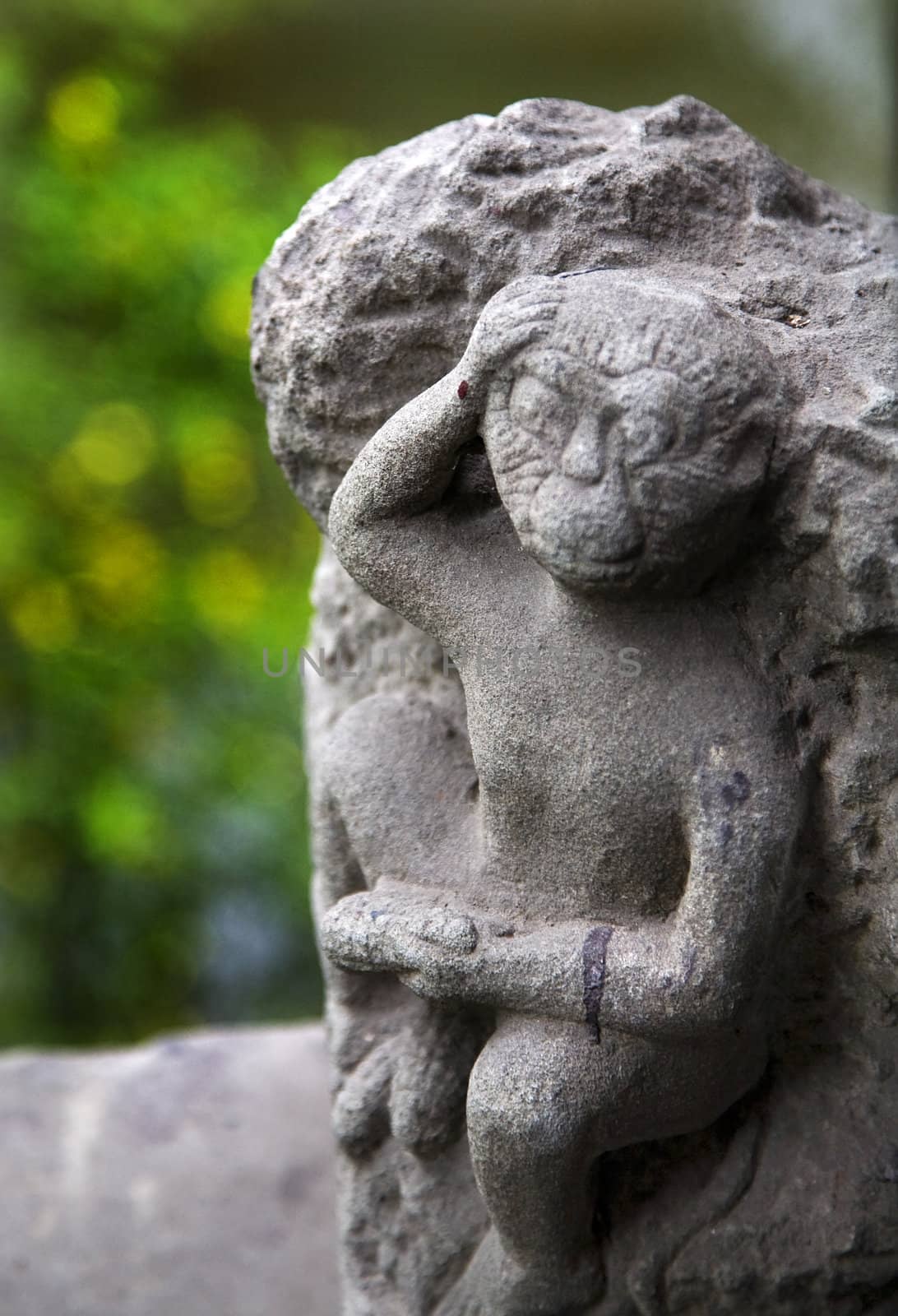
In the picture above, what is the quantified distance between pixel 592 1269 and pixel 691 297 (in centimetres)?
90

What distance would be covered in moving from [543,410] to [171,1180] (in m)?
1.38

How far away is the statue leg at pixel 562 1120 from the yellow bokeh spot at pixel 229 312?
5.60 ft

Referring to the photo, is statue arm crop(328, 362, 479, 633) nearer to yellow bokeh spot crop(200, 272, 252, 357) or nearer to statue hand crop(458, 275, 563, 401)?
statue hand crop(458, 275, 563, 401)

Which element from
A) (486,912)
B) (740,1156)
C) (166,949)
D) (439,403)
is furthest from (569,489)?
(166,949)

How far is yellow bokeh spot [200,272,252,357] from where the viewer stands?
2506 millimetres

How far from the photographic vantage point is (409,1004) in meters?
1.38

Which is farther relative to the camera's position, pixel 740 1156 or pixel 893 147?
pixel 893 147

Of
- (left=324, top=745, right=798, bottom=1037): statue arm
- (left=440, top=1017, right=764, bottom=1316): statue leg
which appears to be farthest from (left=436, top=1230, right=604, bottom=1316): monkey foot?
(left=324, top=745, right=798, bottom=1037): statue arm

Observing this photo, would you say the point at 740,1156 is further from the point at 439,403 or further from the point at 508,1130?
the point at 439,403

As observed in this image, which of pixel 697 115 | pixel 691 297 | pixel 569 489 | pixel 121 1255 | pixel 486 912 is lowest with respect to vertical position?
pixel 121 1255

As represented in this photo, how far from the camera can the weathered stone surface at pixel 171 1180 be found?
1770mm

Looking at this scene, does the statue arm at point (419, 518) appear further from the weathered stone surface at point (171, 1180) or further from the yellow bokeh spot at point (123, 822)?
the yellow bokeh spot at point (123, 822)

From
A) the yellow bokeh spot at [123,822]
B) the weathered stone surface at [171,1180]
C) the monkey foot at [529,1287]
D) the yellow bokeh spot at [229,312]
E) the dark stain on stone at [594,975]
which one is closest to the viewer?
the dark stain on stone at [594,975]

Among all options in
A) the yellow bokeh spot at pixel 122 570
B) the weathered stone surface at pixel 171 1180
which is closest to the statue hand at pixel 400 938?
the weathered stone surface at pixel 171 1180
